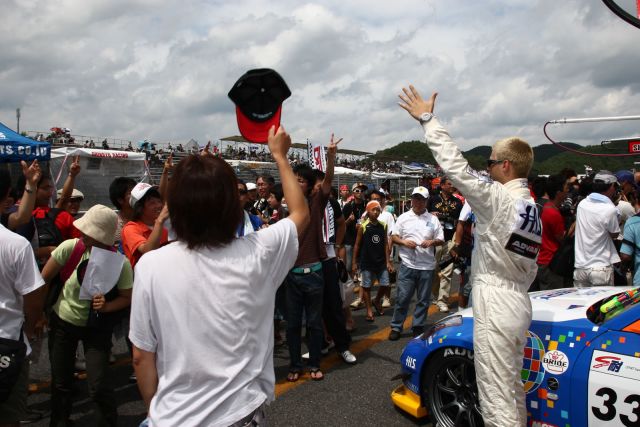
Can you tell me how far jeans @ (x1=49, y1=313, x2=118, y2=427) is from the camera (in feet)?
10.0

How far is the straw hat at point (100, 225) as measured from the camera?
3.12 m

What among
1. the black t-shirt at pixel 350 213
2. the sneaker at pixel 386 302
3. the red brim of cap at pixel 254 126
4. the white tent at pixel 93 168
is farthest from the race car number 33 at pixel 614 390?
the white tent at pixel 93 168

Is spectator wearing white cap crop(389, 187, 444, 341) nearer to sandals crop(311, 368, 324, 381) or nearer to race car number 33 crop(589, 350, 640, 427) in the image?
sandals crop(311, 368, 324, 381)

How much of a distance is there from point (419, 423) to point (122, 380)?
274 centimetres

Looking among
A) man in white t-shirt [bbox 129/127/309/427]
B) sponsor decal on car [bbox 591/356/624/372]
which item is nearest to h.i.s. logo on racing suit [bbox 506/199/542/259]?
sponsor decal on car [bbox 591/356/624/372]

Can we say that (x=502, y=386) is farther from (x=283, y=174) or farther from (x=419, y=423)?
(x=283, y=174)

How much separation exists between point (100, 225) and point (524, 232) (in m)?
2.55

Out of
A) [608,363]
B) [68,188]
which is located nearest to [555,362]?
[608,363]

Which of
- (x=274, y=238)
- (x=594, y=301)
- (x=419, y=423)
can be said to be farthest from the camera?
(x=419, y=423)

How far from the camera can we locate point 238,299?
1.54 m

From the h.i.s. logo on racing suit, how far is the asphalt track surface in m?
1.66

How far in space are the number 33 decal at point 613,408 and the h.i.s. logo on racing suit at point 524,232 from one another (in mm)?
776

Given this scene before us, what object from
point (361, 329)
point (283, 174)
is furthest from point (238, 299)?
point (361, 329)

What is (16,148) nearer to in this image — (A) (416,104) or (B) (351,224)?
(B) (351,224)
